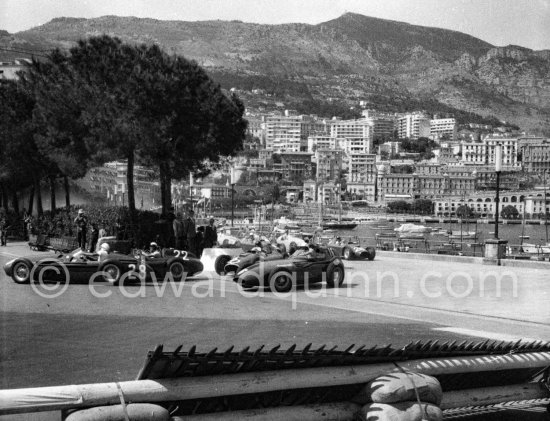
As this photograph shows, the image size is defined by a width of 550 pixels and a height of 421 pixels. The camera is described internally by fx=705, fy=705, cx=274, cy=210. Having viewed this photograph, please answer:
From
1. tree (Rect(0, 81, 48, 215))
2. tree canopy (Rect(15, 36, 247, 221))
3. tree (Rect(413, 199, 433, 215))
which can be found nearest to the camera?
tree canopy (Rect(15, 36, 247, 221))

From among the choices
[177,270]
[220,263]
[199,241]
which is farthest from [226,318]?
[199,241]

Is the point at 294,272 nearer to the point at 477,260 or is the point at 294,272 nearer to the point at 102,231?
the point at 477,260

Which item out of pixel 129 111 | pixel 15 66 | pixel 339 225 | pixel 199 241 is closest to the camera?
pixel 199 241

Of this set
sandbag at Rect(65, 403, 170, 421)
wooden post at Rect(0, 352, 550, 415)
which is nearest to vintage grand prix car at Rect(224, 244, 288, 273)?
wooden post at Rect(0, 352, 550, 415)

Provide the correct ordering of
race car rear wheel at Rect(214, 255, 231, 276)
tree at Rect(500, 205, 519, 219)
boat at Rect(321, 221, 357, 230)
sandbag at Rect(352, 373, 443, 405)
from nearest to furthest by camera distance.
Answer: sandbag at Rect(352, 373, 443, 405) < race car rear wheel at Rect(214, 255, 231, 276) < boat at Rect(321, 221, 357, 230) < tree at Rect(500, 205, 519, 219)

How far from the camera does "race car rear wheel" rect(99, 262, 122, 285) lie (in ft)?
51.5

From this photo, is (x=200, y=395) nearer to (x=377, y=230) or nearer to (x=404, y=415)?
(x=404, y=415)

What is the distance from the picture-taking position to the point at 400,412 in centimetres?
552

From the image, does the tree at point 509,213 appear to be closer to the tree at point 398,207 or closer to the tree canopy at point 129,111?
the tree at point 398,207

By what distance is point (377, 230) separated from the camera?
418ft

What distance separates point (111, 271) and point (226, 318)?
5.27m

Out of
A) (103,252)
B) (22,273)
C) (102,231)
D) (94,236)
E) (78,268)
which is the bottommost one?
(94,236)

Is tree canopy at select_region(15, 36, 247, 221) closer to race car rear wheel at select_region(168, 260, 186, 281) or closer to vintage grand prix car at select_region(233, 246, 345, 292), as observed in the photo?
race car rear wheel at select_region(168, 260, 186, 281)

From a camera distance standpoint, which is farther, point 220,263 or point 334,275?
point 220,263
